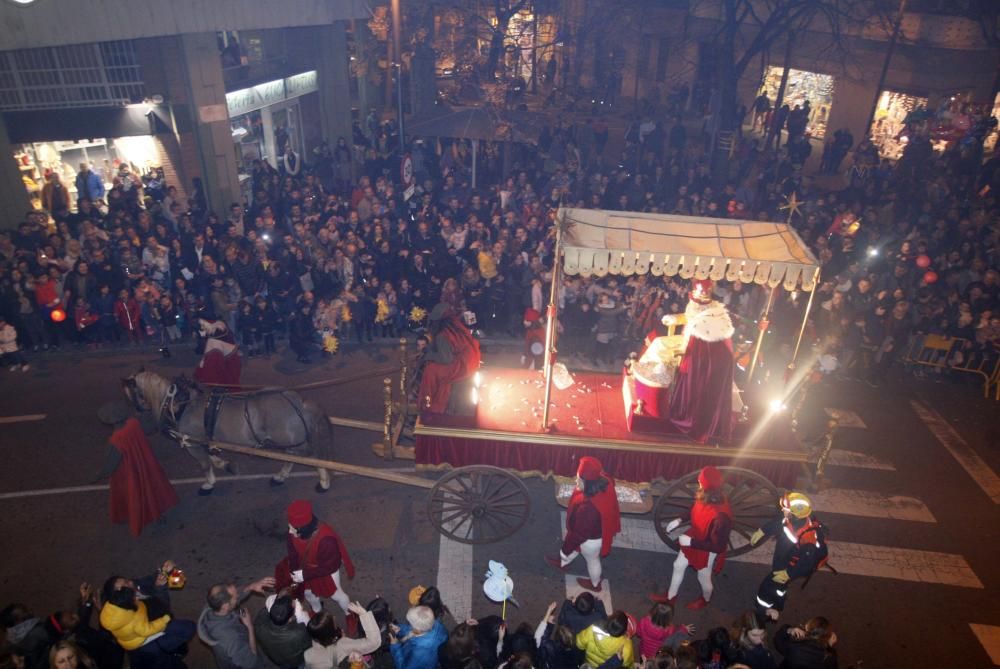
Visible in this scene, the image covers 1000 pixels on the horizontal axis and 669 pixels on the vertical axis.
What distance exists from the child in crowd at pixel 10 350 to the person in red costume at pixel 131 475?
5.39m

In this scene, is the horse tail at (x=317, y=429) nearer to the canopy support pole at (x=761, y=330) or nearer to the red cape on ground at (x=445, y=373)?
the red cape on ground at (x=445, y=373)

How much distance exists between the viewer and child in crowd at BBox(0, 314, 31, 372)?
11852 millimetres

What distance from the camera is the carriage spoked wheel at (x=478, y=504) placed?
8203mm

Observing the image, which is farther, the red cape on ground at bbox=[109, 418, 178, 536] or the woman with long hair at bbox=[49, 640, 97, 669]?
the red cape on ground at bbox=[109, 418, 178, 536]

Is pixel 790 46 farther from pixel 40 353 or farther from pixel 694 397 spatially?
pixel 40 353

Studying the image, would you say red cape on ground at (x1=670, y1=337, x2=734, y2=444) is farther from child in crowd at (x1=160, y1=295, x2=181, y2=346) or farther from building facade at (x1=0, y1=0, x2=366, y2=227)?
building facade at (x1=0, y1=0, x2=366, y2=227)

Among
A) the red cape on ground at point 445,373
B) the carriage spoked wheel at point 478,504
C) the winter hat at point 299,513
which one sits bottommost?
the carriage spoked wheel at point 478,504

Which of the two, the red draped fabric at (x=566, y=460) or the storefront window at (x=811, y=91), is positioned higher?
the storefront window at (x=811, y=91)

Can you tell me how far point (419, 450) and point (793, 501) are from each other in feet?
14.8

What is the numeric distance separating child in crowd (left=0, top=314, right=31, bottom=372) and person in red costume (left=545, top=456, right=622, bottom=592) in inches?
436

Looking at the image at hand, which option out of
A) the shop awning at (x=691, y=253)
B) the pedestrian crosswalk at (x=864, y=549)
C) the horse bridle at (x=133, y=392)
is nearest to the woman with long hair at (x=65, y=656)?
the horse bridle at (x=133, y=392)

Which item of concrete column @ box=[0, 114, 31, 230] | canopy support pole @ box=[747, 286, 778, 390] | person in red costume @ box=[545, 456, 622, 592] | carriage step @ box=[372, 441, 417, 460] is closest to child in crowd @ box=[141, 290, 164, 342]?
concrete column @ box=[0, 114, 31, 230]

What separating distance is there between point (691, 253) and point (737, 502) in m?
3.36

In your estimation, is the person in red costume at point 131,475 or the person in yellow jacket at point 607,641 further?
the person in red costume at point 131,475
